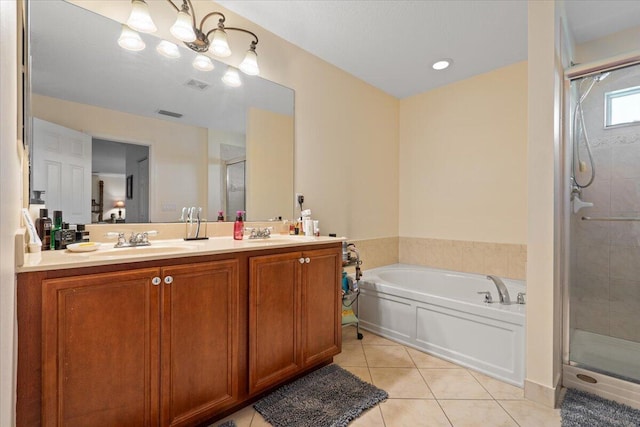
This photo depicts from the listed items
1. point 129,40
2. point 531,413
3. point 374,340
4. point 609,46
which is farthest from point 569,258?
point 129,40

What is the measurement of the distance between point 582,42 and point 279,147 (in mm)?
2619

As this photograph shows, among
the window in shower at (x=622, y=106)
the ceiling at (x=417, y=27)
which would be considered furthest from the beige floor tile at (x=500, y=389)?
the ceiling at (x=417, y=27)

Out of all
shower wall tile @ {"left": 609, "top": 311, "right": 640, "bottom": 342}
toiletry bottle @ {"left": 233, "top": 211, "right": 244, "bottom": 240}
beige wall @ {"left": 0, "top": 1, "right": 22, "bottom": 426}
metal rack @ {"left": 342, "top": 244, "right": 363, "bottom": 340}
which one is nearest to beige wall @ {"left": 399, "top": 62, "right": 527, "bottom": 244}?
shower wall tile @ {"left": 609, "top": 311, "right": 640, "bottom": 342}

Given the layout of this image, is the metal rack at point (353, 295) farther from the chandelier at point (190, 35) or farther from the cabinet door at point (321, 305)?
the chandelier at point (190, 35)

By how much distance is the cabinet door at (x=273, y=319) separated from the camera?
1.53 meters

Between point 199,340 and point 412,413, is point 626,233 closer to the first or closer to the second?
point 412,413

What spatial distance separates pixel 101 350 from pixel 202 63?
1.72 meters

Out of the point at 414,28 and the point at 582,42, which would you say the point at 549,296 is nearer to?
the point at 414,28

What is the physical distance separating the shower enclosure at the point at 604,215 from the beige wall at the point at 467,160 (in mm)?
482

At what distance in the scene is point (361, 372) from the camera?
197 centimetres

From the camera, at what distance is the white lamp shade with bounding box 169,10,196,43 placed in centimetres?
169

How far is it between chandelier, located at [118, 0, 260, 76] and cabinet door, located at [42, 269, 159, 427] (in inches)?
53.6

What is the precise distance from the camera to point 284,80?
7.77 feet

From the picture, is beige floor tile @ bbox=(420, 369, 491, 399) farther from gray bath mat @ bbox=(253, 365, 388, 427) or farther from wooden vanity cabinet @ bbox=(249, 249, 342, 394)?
wooden vanity cabinet @ bbox=(249, 249, 342, 394)
